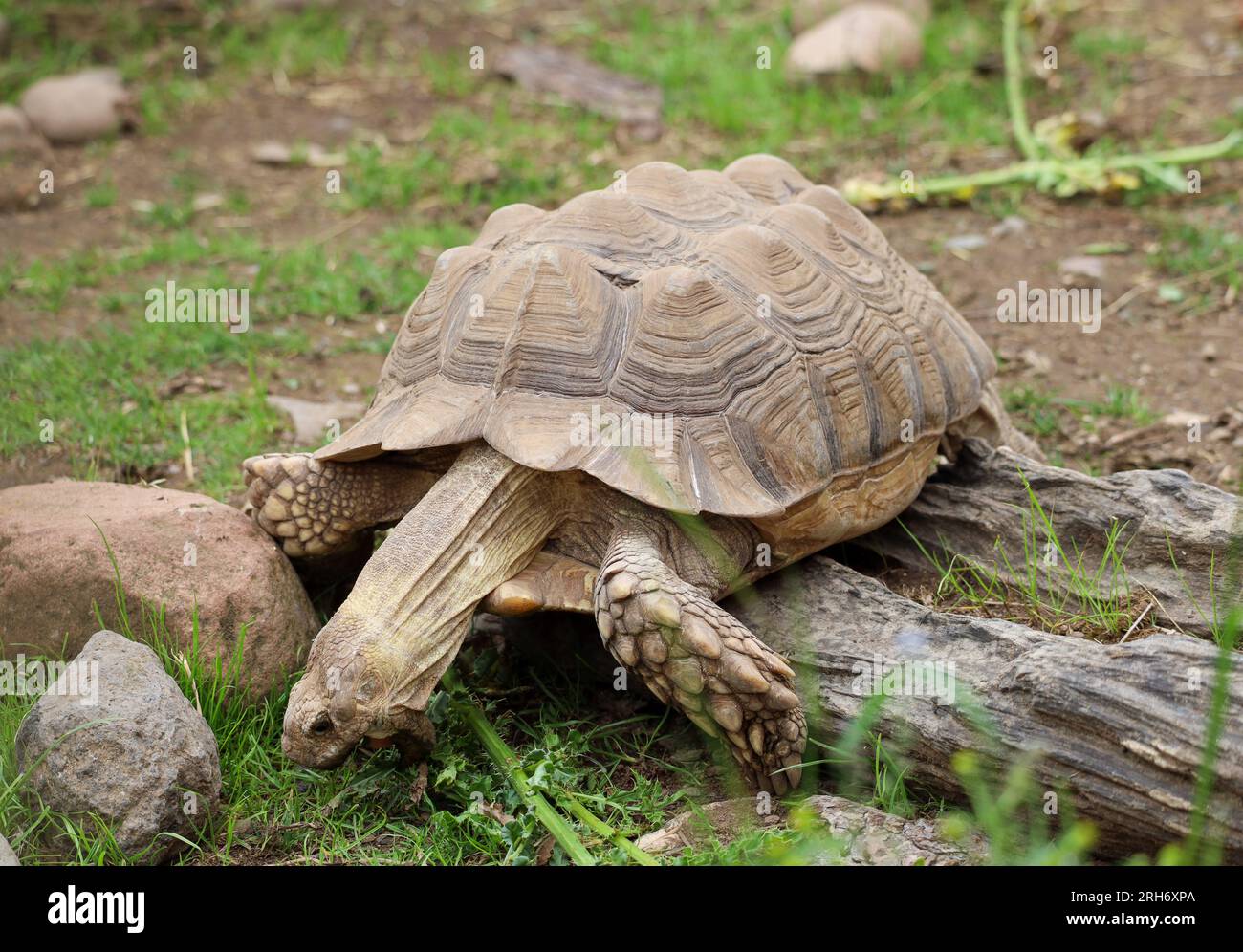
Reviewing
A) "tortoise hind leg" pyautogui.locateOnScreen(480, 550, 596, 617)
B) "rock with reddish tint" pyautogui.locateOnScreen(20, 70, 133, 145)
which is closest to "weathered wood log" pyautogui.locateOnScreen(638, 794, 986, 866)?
"tortoise hind leg" pyautogui.locateOnScreen(480, 550, 596, 617)

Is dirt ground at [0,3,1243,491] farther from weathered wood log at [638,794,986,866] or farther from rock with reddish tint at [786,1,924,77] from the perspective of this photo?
weathered wood log at [638,794,986,866]

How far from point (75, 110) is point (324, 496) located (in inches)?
206

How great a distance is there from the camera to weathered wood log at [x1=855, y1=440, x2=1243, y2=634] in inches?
120

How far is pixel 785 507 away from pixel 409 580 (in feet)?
3.00

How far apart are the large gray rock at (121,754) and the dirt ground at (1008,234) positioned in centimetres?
168

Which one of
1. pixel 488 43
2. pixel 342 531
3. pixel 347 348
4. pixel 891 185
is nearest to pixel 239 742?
pixel 342 531

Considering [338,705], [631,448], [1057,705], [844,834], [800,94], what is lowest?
[844,834]

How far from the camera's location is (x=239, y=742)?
3053mm

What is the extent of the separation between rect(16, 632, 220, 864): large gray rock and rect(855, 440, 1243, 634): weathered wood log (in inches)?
75.6

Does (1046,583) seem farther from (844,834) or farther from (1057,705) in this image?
(844,834)

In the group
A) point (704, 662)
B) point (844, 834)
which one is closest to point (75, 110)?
point (704, 662)

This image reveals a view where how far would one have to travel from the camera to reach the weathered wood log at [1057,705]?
92.9 inches

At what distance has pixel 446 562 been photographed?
290 cm
